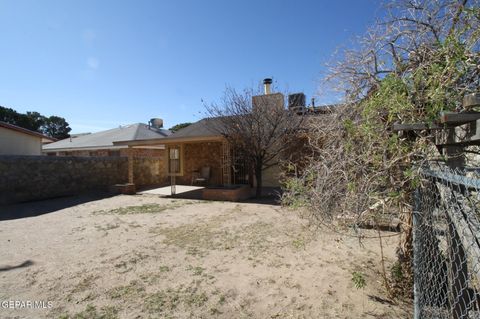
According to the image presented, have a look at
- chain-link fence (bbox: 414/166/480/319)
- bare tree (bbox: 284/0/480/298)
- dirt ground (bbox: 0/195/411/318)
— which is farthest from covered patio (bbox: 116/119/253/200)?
chain-link fence (bbox: 414/166/480/319)

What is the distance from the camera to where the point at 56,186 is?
11.9 metres

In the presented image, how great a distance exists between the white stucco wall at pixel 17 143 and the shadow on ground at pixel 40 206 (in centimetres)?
568

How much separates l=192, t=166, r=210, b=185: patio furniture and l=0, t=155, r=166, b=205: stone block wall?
2960mm

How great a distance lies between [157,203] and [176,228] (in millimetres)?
3778

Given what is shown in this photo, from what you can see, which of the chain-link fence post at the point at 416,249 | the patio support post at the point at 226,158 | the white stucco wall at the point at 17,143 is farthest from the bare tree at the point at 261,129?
the white stucco wall at the point at 17,143

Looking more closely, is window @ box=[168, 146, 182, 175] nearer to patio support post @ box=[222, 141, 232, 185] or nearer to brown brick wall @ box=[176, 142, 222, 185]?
brown brick wall @ box=[176, 142, 222, 185]

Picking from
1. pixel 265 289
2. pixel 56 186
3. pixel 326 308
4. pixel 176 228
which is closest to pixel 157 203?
pixel 176 228

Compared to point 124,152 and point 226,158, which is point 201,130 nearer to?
point 226,158

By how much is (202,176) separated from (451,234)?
13.3 meters

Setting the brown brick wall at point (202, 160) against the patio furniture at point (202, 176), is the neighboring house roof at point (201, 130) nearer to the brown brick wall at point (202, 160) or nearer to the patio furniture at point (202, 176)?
the brown brick wall at point (202, 160)

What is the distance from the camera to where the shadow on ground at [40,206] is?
8445 millimetres

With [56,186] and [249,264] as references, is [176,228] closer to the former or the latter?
[249,264]

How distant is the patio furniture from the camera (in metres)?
14.7

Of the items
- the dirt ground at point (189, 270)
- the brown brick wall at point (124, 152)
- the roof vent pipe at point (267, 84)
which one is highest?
the roof vent pipe at point (267, 84)
